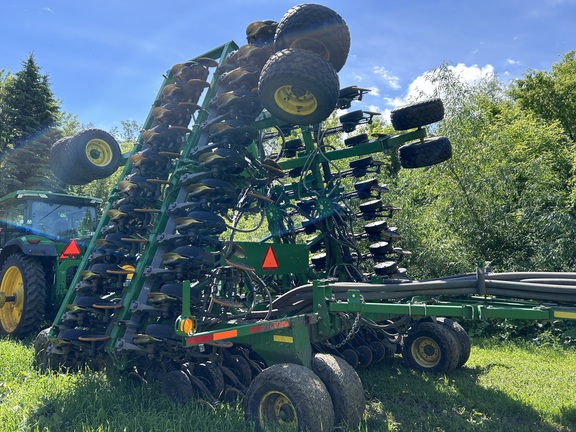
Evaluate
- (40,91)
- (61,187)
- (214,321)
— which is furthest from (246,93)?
(40,91)

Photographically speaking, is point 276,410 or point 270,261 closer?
point 276,410

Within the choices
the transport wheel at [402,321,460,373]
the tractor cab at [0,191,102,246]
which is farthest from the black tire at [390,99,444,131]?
the tractor cab at [0,191,102,246]

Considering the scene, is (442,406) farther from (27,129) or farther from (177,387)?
(27,129)

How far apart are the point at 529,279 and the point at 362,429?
1684 mm

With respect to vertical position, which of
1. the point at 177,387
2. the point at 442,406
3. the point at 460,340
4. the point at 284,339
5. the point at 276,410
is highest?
the point at 284,339

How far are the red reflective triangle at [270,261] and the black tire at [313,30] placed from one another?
84.1 inches

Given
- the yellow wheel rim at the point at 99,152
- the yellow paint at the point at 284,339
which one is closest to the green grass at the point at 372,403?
the yellow paint at the point at 284,339

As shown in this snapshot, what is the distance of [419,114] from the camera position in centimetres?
506

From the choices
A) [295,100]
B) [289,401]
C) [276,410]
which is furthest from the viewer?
[295,100]

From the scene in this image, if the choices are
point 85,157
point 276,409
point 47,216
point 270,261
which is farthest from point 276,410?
point 47,216

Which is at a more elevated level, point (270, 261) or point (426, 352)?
point (270, 261)

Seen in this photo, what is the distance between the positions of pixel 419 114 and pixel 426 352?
277 cm

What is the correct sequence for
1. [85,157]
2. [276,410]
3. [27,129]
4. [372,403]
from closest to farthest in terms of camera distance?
[276,410] < [372,403] < [85,157] < [27,129]

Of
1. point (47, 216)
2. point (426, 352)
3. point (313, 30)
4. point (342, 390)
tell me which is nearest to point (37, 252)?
point (47, 216)
